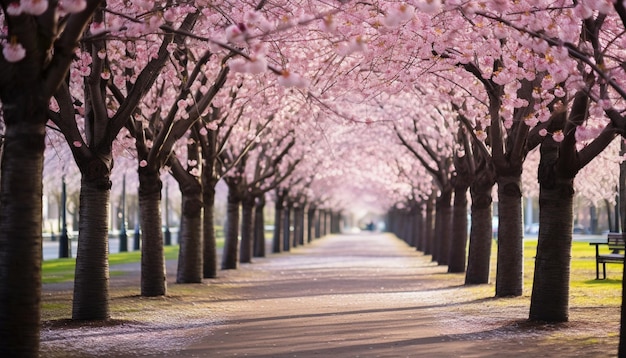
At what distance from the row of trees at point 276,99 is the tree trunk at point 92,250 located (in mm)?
24

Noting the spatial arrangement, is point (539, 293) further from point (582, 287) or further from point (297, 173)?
point (297, 173)

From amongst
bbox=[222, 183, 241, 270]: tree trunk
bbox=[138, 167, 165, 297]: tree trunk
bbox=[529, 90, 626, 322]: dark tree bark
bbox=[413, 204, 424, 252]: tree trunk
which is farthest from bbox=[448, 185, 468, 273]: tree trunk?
bbox=[413, 204, 424, 252]: tree trunk

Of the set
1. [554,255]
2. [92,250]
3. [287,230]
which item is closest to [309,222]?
[287,230]

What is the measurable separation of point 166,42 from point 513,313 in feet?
25.1

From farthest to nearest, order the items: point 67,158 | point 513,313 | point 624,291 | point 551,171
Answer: point 67,158 → point 513,313 → point 551,171 → point 624,291

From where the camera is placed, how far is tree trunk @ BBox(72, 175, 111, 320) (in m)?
14.8

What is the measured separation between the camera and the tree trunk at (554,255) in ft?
46.1

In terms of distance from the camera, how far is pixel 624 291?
9688mm

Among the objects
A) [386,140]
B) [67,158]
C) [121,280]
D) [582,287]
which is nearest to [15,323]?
[582,287]

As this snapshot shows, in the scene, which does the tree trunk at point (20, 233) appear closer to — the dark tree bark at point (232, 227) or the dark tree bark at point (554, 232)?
the dark tree bark at point (554, 232)

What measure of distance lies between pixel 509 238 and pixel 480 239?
13.8 feet

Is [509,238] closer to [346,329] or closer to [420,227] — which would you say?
[346,329]

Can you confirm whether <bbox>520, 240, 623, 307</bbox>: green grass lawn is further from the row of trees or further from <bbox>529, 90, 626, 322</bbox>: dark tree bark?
<bbox>529, 90, 626, 322</bbox>: dark tree bark

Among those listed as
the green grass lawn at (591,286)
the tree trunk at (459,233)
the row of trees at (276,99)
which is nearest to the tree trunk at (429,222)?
the row of trees at (276,99)
